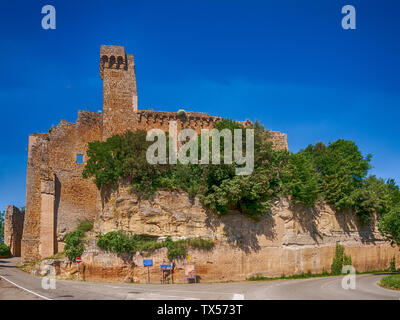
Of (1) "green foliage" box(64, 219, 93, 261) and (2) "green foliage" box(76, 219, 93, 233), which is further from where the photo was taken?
(2) "green foliage" box(76, 219, 93, 233)

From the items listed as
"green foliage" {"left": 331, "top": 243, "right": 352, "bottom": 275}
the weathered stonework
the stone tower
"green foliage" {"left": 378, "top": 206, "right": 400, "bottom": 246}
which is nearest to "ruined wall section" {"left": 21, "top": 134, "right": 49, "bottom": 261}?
the weathered stonework

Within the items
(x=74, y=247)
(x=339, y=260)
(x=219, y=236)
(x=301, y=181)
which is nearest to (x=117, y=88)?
(x=74, y=247)

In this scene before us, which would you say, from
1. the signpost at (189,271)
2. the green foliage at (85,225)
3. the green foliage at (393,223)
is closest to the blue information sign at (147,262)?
the signpost at (189,271)

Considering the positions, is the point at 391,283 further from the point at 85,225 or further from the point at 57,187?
the point at 57,187

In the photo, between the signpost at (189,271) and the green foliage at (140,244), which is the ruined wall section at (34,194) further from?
the signpost at (189,271)

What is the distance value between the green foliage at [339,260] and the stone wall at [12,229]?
28.3m

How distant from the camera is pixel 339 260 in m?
32.2

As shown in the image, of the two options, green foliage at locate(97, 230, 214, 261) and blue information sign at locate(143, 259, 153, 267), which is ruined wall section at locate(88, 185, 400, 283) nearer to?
green foliage at locate(97, 230, 214, 261)

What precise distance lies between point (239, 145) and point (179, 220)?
6.62m

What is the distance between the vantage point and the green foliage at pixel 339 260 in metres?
31.7

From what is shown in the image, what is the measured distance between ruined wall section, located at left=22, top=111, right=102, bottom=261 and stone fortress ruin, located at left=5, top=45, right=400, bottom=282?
0.25ft

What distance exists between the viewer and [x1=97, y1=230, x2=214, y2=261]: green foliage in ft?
84.9

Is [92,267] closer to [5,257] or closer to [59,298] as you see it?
[59,298]
